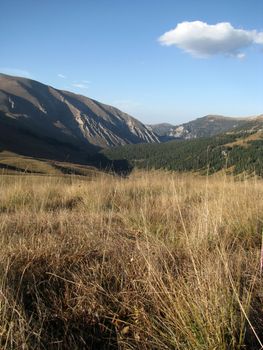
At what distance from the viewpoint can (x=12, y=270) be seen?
107 inches

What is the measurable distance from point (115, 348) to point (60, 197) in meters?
5.35

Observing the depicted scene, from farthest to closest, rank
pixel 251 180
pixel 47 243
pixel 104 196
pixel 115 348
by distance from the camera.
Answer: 1. pixel 251 180
2. pixel 104 196
3. pixel 47 243
4. pixel 115 348

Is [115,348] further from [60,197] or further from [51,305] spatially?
[60,197]

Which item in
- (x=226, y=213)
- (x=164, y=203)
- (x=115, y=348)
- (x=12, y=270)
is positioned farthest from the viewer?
(x=164, y=203)

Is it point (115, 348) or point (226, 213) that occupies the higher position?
point (226, 213)

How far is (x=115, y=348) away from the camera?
87.2 inches

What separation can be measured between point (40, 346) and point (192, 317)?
804 millimetres

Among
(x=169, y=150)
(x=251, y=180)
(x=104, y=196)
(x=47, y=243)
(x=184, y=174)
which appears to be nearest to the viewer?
(x=47, y=243)

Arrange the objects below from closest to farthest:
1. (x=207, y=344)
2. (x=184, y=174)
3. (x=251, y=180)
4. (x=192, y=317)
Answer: (x=207, y=344) < (x=192, y=317) < (x=251, y=180) < (x=184, y=174)

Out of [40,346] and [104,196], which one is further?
[104,196]

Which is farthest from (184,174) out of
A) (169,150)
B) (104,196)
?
(169,150)

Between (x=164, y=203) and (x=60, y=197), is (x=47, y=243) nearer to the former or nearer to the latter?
(x=164, y=203)

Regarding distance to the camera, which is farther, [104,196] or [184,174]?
[184,174]

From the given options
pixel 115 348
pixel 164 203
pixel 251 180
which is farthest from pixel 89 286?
pixel 251 180
